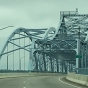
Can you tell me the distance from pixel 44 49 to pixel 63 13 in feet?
51.2

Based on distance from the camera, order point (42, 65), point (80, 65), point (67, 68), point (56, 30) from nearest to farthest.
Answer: point (80, 65), point (56, 30), point (42, 65), point (67, 68)

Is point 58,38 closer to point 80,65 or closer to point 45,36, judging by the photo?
point 45,36

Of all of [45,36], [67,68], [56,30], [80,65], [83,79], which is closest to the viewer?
[83,79]

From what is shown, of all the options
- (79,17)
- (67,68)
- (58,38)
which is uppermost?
(79,17)

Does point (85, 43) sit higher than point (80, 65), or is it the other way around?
point (85, 43)

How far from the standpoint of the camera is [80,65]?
99.1 meters

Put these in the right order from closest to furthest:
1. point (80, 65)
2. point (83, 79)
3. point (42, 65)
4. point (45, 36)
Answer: point (83, 79) → point (80, 65) → point (45, 36) → point (42, 65)

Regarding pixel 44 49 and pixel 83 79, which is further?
pixel 44 49

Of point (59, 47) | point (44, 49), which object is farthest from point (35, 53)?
point (59, 47)

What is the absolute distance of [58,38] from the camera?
109 metres

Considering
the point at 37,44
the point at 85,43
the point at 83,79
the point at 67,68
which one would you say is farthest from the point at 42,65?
the point at 83,79

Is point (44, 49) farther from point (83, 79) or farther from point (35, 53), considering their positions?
point (83, 79)

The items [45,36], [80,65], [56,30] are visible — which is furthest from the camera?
[56,30]

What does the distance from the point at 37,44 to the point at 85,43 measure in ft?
58.4
